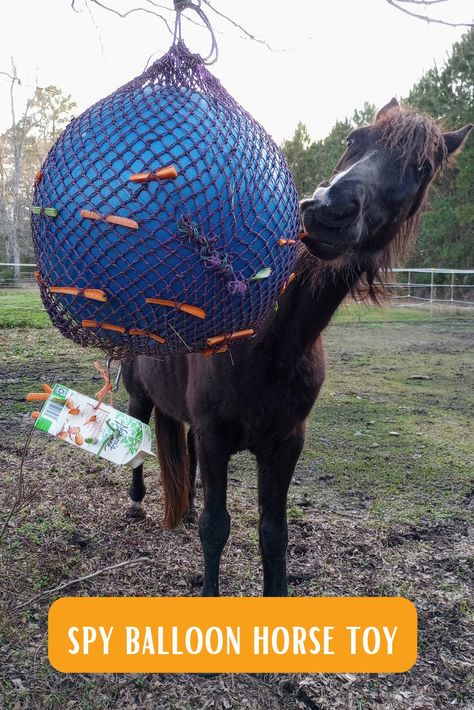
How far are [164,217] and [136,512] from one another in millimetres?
2868

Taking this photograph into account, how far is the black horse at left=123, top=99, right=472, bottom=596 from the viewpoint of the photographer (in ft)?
6.22

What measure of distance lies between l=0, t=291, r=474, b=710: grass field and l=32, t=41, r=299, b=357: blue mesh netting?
1.46 meters

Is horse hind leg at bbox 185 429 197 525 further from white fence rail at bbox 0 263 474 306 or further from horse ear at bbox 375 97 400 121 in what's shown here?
white fence rail at bbox 0 263 474 306

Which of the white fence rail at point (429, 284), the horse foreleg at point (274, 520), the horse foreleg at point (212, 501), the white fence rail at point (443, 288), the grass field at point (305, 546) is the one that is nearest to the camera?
the grass field at point (305, 546)

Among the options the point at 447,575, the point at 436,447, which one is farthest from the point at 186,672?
the point at 436,447

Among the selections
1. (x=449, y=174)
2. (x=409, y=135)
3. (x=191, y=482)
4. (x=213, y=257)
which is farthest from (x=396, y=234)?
(x=449, y=174)

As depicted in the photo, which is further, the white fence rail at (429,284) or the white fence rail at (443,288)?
the white fence rail at (429,284)

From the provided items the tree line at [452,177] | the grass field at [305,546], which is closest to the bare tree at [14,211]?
the tree line at [452,177]

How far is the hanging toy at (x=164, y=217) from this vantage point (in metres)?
1.27

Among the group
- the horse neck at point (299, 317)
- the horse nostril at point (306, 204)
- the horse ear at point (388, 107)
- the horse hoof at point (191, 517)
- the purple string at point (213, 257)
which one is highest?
the horse ear at point (388, 107)

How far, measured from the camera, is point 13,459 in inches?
175

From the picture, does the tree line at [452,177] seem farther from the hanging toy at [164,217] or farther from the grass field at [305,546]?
the hanging toy at [164,217]

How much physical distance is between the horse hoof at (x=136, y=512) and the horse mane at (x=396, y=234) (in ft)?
7.32

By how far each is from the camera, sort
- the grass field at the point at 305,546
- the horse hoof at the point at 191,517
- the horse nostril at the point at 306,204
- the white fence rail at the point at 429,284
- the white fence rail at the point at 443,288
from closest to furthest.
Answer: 1. the horse nostril at the point at 306,204
2. the grass field at the point at 305,546
3. the horse hoof at the point at 191,517
4. the white fence rail at the point at 443,288
5. the white fence rail at the point at 429,284
